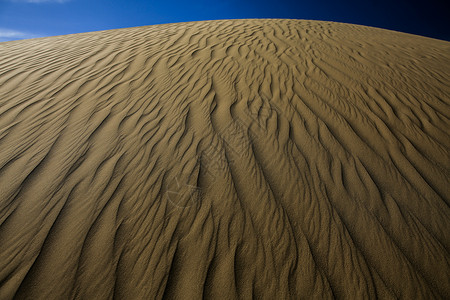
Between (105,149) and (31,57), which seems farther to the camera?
(31,57)

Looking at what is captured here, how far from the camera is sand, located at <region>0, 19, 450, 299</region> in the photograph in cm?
115

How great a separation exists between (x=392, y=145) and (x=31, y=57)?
5.94 meters

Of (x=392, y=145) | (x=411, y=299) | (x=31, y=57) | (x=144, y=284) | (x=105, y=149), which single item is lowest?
(x=411, y=299)

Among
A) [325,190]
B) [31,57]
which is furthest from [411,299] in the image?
[31,57]

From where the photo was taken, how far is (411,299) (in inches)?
42.4

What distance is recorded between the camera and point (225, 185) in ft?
5.25

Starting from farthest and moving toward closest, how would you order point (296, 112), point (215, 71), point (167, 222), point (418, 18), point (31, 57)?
point (418, 18) → point (31, 57) → point (215, 71) → point (296, 112) → point (167, 222)

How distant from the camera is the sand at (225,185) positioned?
1.15 meters

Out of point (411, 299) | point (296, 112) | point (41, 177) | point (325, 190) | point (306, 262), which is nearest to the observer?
point (411, 299)

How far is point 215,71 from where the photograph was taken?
3242 mm

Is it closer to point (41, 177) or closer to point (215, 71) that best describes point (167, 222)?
point (41, 177)

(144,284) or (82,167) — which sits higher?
(82,167)

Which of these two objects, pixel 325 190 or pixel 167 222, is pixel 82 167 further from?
pixel 325 190

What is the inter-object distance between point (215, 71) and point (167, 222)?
2480 mm
